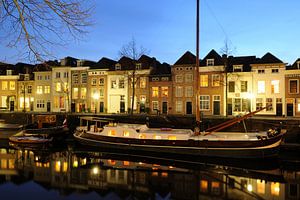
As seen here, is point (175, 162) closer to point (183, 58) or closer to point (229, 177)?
point (229, 177)

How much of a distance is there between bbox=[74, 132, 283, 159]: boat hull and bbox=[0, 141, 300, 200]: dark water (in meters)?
0.90

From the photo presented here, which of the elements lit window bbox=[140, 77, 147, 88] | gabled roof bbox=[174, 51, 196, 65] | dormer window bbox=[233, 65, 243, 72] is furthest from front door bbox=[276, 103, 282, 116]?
lit window bbox=[140, 77, 147, 88]

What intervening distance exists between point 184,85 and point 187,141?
20.3m

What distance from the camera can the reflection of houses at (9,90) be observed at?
177 ft

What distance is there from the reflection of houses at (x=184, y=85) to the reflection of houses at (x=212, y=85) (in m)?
1.58

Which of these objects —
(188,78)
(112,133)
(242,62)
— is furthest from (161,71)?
(112,133)

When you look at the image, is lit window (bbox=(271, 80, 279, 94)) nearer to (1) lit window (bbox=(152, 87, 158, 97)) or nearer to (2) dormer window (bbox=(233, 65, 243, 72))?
(2) dormer window (bbox=(233, 65, 243, 72))

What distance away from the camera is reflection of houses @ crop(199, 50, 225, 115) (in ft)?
131

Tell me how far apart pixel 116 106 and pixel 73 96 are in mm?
9265

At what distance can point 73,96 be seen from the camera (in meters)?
50.2

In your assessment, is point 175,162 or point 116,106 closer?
point 175,162

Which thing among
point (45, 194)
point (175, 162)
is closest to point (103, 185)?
point (45, 194)

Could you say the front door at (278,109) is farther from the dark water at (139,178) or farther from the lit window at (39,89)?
the lit window at (39,89)

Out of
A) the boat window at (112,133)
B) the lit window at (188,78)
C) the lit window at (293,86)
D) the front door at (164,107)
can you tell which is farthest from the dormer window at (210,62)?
the boat window at (112,133)
